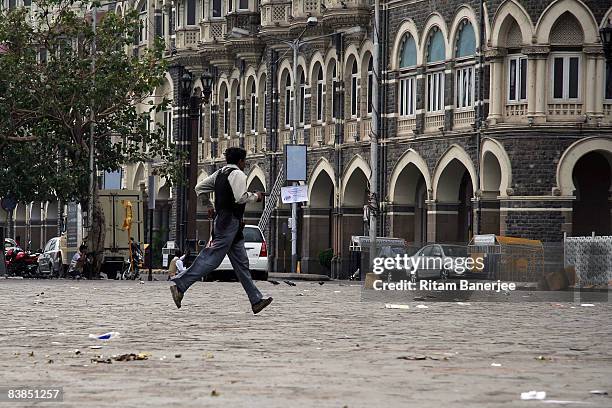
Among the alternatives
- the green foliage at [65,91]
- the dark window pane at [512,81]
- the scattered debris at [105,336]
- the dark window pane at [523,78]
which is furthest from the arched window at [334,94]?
the scattered debris at [105,336]

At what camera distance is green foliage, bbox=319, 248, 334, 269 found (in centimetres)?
6438

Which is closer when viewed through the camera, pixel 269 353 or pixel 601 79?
pixel 269 353

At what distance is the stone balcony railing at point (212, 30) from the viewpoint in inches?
2904

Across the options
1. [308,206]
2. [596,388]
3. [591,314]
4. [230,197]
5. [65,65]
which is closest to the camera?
[596,388]

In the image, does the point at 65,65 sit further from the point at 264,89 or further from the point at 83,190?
the point at 264,89

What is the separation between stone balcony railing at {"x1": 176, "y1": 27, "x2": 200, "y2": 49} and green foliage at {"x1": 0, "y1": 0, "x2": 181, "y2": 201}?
25.2 meters

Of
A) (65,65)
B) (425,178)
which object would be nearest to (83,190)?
(65,65)

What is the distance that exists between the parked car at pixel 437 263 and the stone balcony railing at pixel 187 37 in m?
48.6

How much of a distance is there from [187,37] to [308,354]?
62552 millimetres

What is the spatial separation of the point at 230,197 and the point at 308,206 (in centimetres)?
4643

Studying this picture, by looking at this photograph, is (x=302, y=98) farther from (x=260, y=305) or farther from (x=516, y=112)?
(x=260, y=305)

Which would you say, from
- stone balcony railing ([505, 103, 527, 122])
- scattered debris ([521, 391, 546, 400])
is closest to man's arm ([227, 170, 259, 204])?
scattered debris ([521, 391, 546, 400])

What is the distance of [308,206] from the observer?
67188 mm

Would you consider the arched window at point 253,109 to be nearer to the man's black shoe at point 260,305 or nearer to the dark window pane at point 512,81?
the dark window pane at point 512,81
